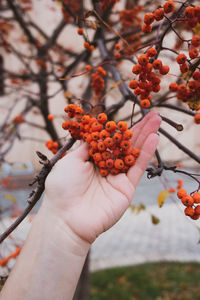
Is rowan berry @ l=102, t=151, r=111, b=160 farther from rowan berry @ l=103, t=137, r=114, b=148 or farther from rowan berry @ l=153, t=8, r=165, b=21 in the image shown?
rowan berry @ l=153, t=8, r=165, b=21

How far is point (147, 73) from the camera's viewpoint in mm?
1074

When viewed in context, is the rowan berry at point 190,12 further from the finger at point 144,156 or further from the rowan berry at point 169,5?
the finger at point 144,156

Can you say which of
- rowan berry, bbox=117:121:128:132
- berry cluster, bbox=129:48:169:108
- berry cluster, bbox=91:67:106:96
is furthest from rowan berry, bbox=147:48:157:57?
berry cluster, bbox=91:67:106:96

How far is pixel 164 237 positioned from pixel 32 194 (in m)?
5.68

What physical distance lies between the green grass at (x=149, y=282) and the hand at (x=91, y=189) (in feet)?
10.8

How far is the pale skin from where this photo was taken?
1117 mm

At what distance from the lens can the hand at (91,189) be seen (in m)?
1.19

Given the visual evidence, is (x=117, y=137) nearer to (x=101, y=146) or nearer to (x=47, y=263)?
(x=101, y=146)

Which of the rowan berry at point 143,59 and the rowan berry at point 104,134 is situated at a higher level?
the rowan berry at point 143,59

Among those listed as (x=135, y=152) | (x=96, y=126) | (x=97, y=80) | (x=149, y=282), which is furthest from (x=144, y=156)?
(x=149, y=282)

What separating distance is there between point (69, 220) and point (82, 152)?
0.32 metres

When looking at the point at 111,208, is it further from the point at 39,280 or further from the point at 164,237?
the point at 164,237

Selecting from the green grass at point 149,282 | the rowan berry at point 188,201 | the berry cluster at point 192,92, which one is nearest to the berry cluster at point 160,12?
the berry cluster at point 192,92

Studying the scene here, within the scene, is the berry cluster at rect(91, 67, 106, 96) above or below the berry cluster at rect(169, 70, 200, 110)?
above
